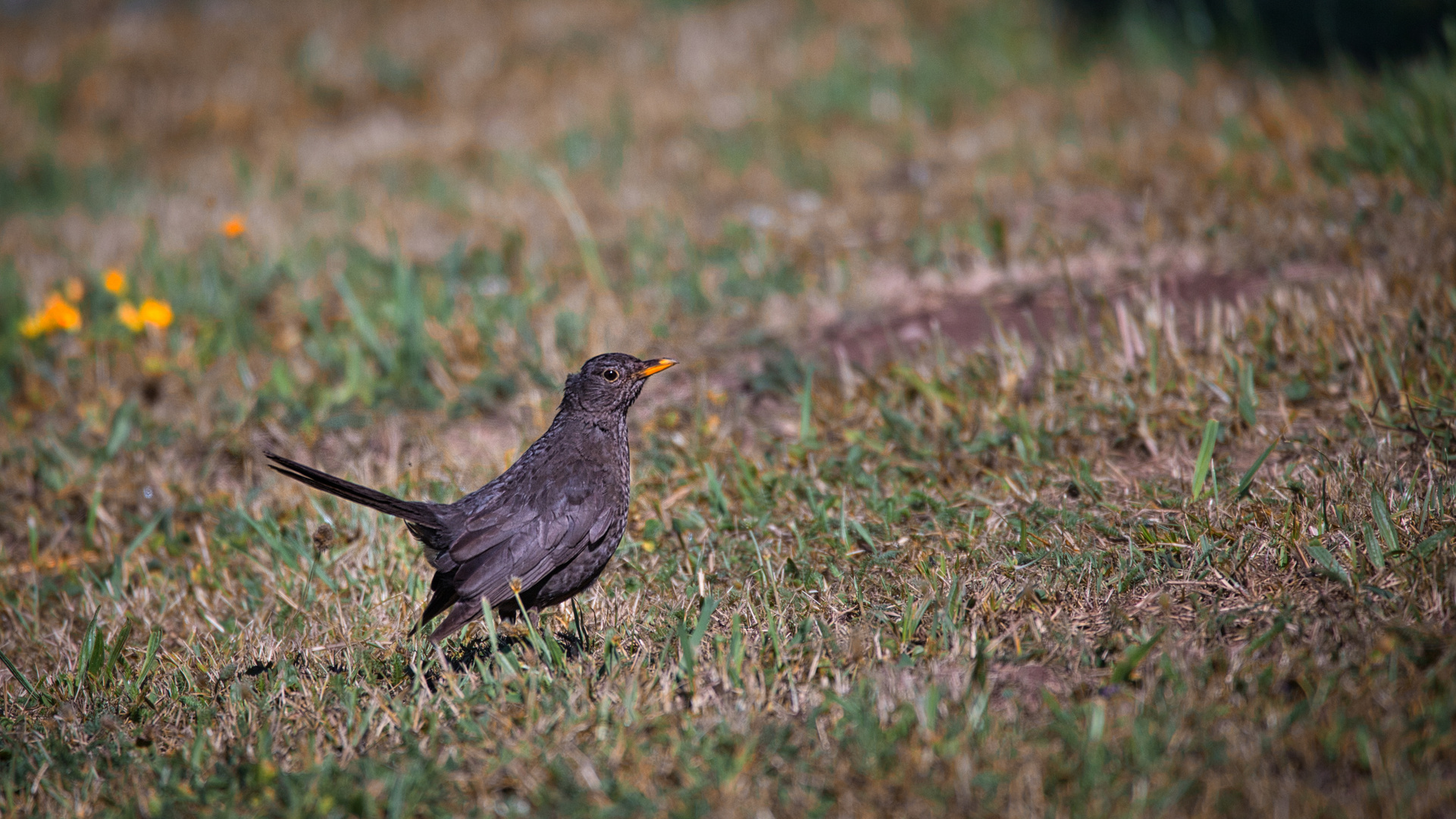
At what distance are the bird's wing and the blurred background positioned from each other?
4.33ft

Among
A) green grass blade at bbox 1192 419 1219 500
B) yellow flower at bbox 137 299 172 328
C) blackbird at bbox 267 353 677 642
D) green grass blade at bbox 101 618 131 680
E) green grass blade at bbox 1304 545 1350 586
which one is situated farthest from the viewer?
yellow flower at bbox 137 299 172 328

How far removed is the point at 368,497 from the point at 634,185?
4463mm

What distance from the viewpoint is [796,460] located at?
4.34 metres

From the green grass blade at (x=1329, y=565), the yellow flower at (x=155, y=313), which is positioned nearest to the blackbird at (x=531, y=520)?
the green grass blade at (x=1329, y=565)

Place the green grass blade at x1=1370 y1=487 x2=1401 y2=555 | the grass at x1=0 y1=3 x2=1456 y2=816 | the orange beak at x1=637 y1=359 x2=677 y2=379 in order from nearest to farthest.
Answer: the grass at x1=0 y1=3 x2=1456 y2=816
the green grass blade at x1=1370 y1=487 x2=1401 y2=555
the orange beak at x1=637 y1=359 x2=677 y2=379

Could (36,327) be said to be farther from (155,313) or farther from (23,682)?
(23,682)

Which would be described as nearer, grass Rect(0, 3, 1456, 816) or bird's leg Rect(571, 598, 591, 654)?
grass Rect(0, 3, 1456, 816)

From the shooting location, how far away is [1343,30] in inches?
301

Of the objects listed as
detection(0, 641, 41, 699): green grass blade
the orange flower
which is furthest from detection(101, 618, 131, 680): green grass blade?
the orange flower

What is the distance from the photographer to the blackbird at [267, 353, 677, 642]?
11.0ft

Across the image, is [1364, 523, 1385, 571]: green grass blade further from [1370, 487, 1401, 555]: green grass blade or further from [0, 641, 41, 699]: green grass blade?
[0, 641, 41, 699]: green grass blade

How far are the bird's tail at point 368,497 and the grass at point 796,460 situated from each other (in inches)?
15.4

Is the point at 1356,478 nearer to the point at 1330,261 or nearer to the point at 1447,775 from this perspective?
the point at 1447,775

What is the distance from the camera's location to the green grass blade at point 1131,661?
2.77 meters
